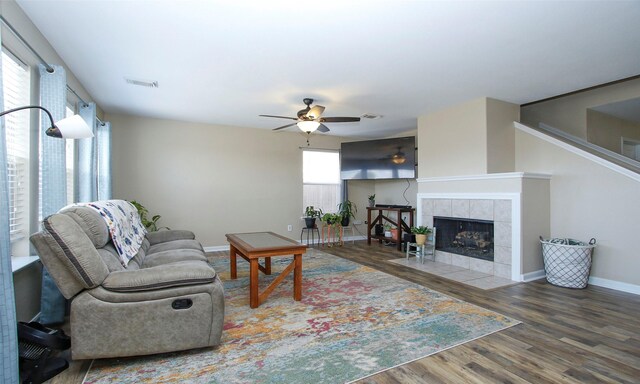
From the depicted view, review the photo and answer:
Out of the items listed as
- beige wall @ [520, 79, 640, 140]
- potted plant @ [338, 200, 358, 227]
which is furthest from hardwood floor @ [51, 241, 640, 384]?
potted plant @ [338, 200, 358, 227]

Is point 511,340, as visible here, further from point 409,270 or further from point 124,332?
point 124,332

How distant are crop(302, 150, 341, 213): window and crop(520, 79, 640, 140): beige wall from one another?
3688 mm

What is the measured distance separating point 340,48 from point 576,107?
4.30 meters

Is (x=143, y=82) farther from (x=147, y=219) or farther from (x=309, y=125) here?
(x=147, y=219)

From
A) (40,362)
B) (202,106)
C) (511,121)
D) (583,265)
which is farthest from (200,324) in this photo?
(511,121)

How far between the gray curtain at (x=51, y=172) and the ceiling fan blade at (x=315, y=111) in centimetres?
241

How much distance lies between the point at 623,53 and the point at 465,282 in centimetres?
276

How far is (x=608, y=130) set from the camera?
5.07 m

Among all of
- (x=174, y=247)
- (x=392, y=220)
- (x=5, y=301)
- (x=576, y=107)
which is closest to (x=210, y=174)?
(x=174, y=247)

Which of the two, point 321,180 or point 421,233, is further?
point 321,180

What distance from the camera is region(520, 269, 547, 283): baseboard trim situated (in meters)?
3.80

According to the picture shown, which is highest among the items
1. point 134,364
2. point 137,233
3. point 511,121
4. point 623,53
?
point 623,53

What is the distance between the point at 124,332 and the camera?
191 cm

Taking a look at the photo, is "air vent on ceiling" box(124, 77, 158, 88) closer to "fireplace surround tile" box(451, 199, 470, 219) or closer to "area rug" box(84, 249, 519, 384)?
"area rug" box(84, 249, 519, 384)
